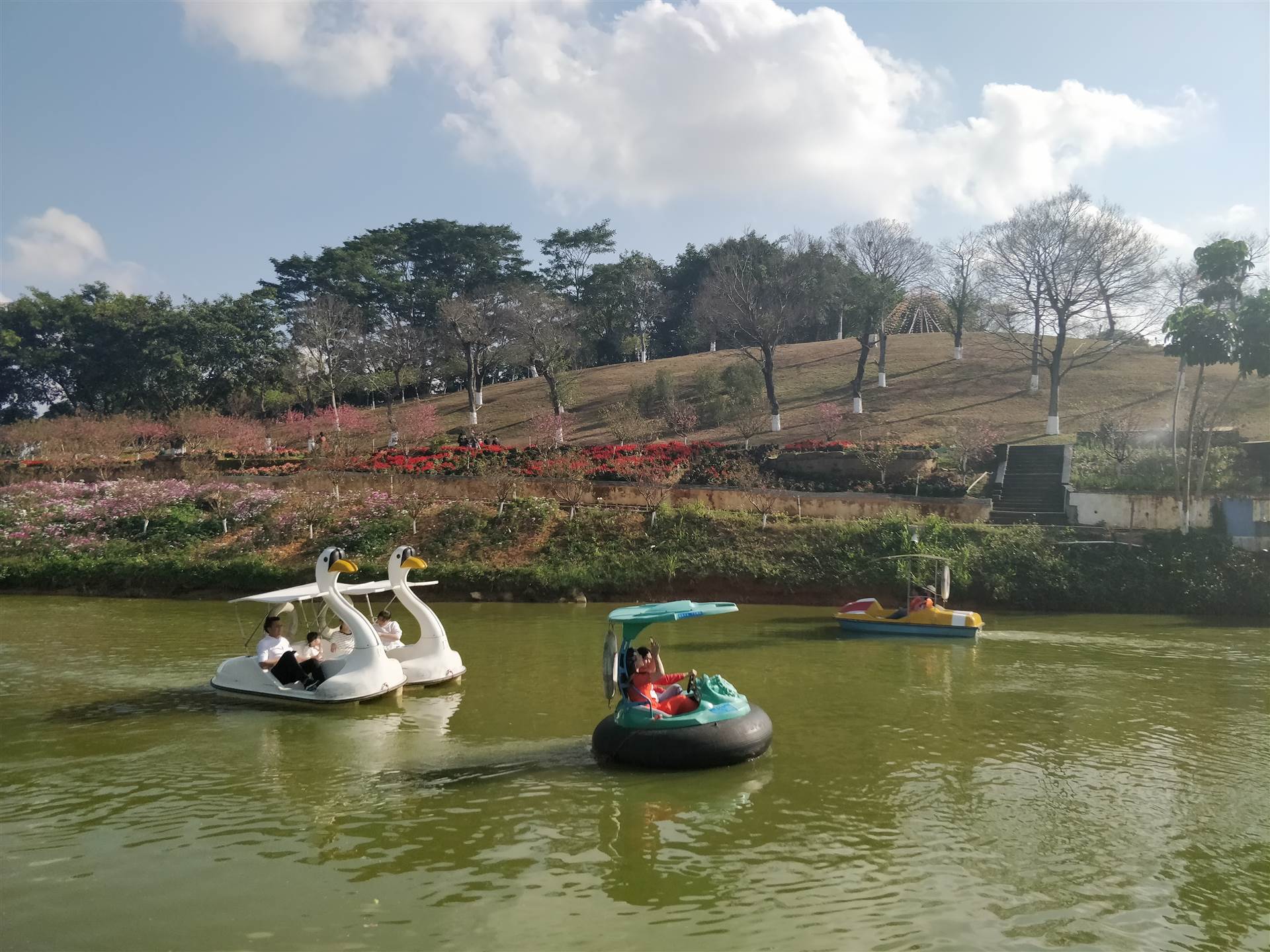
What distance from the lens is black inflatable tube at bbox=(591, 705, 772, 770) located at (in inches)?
421

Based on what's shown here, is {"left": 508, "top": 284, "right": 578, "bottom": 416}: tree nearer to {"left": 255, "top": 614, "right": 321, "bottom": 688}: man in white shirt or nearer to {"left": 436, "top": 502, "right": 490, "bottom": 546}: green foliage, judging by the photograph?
{"left": 436, "top": 502, "right": 490, "bottom": 546}: green foliage

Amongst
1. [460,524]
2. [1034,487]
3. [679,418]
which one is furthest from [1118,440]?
[460,524]

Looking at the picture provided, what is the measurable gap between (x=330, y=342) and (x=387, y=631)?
115ft

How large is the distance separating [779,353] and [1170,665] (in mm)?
46976

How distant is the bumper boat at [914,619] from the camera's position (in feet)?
65.3

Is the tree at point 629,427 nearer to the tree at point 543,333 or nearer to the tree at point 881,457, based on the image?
the tree at point 543,333

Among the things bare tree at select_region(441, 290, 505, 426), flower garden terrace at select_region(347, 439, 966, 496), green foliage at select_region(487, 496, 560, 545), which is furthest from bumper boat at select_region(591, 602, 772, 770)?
bare tree at select_region(441, 290, 505, 426)

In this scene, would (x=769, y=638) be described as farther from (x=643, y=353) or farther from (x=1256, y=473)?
(x=643, y=353)

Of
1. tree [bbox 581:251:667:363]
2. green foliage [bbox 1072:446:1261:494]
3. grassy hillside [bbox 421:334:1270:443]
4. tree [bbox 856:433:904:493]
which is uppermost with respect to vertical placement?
tree [bbox 581:251:667:363]

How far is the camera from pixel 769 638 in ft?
65.4

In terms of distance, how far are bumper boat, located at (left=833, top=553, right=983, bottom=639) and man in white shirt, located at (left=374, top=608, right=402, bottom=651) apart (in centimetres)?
997

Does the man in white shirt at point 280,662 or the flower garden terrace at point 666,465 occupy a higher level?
the flower garden terrace at point 666,465

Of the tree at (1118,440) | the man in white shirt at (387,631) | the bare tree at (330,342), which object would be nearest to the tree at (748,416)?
the tree at (1118,440)

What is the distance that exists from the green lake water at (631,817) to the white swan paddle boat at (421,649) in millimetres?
282
